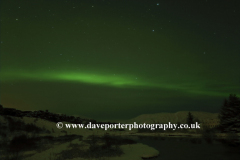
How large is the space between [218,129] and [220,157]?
24.7 metres

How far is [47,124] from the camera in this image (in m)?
50.9

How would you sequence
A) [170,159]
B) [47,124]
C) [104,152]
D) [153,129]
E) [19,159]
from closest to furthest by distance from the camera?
1. [19,159]
2. [170,159]
3. [104,152]
4. [47,124]
5. [153,129]

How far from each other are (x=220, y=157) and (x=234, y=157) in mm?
1149

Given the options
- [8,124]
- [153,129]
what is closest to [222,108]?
[153,129]

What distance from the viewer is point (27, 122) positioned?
152 ft

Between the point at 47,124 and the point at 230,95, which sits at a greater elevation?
the point at 230,95

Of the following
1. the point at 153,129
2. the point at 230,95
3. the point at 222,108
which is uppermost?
the point at 230,95

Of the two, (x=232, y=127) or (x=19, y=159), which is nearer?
(x=19, y=159)

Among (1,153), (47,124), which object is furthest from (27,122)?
(1,153)

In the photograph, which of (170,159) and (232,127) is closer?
(170,159)

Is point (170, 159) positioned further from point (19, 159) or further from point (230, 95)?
point (230, 95)

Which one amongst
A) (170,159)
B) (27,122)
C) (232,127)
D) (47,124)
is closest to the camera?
(170,159)

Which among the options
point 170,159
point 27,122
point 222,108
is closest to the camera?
point 170,159

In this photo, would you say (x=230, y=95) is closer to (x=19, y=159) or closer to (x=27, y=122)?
(x=19, y=159)
